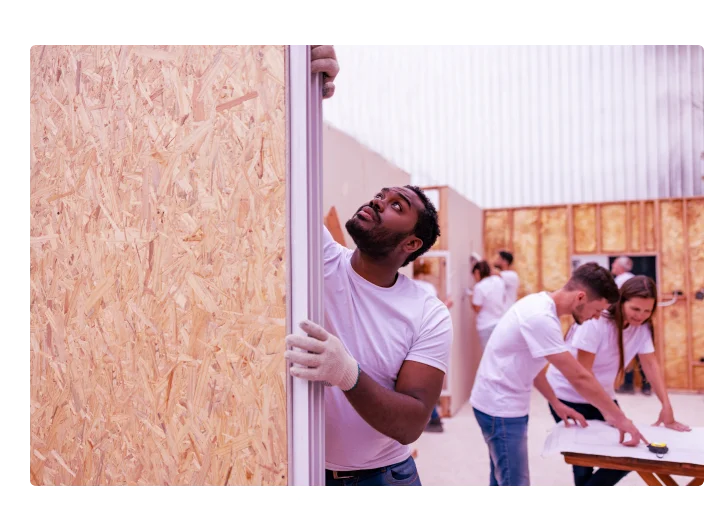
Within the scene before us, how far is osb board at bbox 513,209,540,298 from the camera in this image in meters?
7.51

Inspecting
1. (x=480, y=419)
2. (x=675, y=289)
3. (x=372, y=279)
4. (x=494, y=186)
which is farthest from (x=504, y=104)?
(x=372, y=279)

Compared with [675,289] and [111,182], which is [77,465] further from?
[675,289]

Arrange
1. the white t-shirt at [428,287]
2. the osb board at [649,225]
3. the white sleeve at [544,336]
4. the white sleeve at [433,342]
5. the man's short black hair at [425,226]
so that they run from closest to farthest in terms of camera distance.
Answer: the white sleeve at [433,342] → the man's short black hair at [425,226] → the white t-shirt at [428,287] → the white sleeve at [544,336] → the osb board at [649,225]

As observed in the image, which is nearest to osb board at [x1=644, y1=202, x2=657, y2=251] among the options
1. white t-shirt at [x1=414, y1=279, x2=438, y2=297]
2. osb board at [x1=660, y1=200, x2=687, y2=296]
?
osb board at [x1=660, y1=200, x2=687, y2=296]

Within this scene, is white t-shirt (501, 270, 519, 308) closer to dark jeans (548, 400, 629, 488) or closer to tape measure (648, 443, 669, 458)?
dark jeans (548, 400, 629, 488)

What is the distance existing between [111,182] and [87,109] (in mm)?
216

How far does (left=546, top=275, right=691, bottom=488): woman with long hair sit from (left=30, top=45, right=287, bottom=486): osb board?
2.09 metres

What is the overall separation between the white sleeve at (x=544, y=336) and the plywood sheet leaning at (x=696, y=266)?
5428 millimetres

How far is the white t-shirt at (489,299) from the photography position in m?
6.03

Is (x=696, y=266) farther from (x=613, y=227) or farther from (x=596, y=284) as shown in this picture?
(x=596, y=284)

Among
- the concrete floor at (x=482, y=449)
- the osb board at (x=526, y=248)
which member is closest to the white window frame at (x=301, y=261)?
the concrete floor at (x=482, y=449)

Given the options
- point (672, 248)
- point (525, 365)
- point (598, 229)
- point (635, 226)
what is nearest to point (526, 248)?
point (598, 229)

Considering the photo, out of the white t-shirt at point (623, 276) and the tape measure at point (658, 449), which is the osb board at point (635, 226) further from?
the tape measure at point (658, 449)
